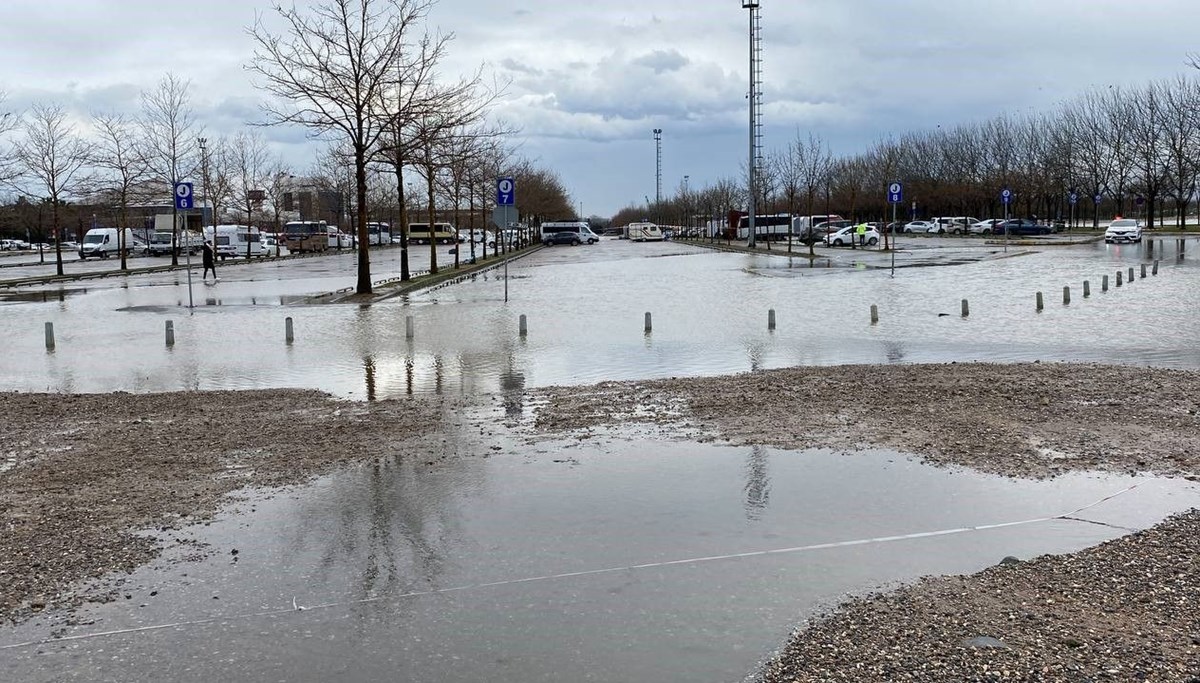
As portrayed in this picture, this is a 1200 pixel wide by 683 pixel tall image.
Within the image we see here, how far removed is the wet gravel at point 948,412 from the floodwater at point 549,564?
2.07 ft

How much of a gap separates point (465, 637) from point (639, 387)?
24.3 feet

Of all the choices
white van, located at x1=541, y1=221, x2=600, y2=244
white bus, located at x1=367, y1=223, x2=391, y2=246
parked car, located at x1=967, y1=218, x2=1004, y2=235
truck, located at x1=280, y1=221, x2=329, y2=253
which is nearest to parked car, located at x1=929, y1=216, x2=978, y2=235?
parked car, located at x1=967, y1=218, x2=1004, y2=235

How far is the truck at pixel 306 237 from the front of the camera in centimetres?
8056

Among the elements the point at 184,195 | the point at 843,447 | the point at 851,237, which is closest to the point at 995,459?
the point at 843,447

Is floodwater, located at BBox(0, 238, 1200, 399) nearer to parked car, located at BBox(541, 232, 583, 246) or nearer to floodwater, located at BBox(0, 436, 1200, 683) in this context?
floodwater, located at BBox(0, 436, 1200, 683)

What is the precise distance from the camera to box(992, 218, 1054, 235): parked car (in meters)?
Answer: 75.8

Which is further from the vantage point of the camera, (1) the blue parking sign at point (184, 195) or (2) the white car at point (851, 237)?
(2) the white car at point (851, 237)

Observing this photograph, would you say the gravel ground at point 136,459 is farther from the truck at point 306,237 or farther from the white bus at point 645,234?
the white bus at point 645,234

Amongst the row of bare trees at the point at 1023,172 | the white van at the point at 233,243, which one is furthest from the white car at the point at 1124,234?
the white van at the point at 233,243

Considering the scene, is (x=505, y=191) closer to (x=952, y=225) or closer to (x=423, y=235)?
(x=952, y=225)

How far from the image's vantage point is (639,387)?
12328mm

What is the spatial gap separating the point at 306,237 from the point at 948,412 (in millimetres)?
76050

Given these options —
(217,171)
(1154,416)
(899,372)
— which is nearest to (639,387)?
(899,372)

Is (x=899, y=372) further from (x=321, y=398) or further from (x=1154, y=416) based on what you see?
(x=321, y=398)
